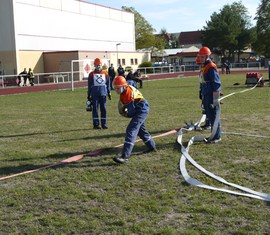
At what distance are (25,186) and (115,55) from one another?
163ft

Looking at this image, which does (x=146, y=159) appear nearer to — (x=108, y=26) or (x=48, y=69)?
(x=48, y=69)

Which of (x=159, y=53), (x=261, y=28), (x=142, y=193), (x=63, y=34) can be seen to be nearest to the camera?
(x=142, y=193)

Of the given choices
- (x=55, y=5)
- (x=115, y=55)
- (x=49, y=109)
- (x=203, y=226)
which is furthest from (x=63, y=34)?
(x=203, y=226)

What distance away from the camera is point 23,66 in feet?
146

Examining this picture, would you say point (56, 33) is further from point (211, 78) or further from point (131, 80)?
point (211, 78)

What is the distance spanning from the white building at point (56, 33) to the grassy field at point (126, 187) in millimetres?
34709

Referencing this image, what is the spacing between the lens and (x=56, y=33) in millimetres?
49625

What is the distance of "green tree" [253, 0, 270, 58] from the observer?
82125 millimetres

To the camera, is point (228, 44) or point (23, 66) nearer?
point (23, 66)

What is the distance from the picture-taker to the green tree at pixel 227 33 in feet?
288

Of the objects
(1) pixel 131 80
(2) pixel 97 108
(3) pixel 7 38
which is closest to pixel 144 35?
(3) pixel 7 38

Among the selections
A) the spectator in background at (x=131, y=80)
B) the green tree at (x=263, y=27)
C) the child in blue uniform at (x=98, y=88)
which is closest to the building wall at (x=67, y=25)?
the spectator in background at (x=131, y=80)

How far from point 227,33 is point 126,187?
8550cm

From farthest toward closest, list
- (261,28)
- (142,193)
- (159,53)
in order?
(159,53), (261,28), (142,193)
